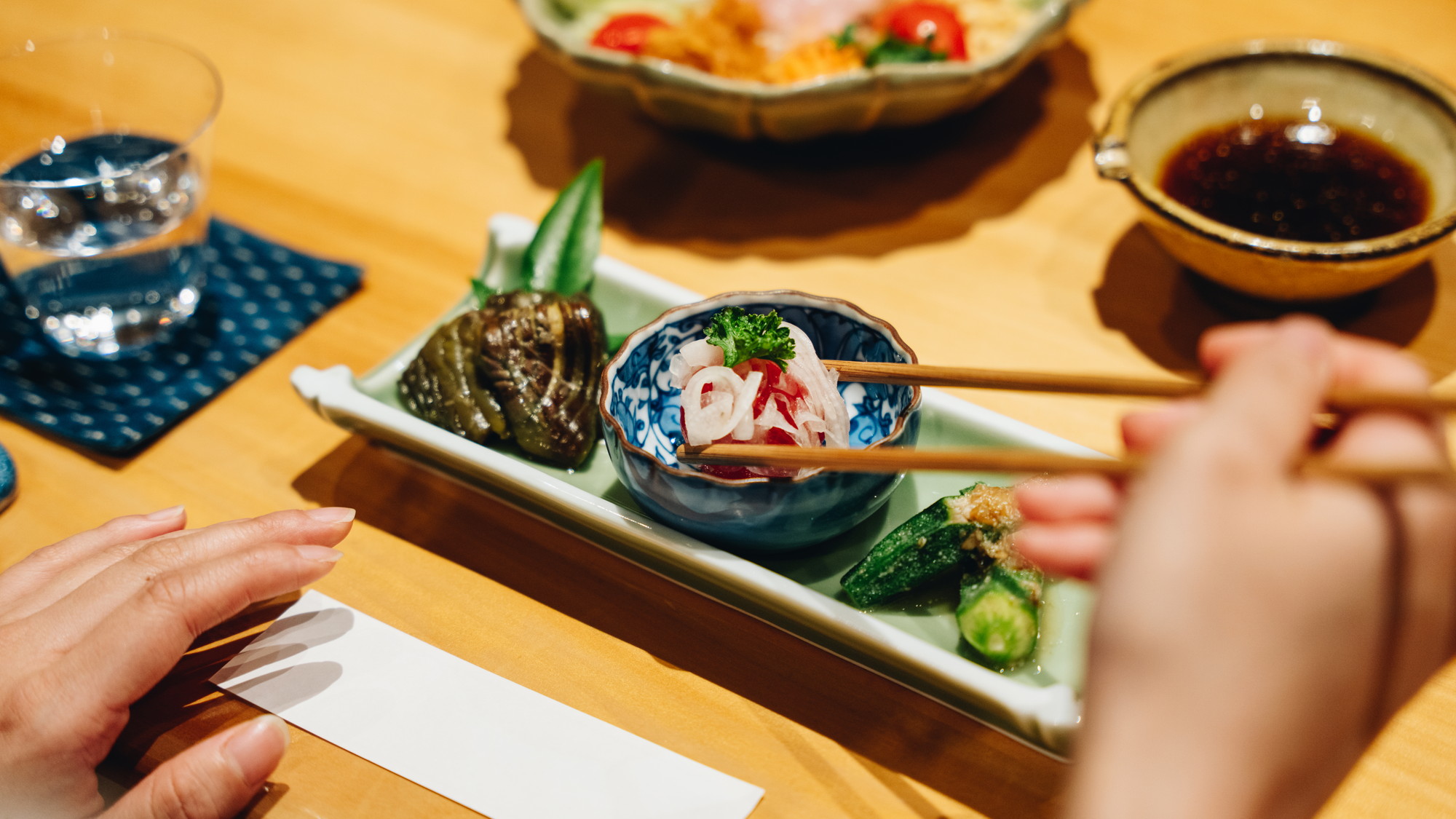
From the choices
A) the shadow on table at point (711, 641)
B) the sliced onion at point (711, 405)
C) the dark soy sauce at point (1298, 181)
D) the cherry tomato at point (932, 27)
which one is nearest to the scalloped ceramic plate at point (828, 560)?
the shadow on table at point (711, 641)

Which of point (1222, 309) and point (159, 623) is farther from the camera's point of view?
point (1222, 309)

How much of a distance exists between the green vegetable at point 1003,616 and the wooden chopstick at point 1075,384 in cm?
23

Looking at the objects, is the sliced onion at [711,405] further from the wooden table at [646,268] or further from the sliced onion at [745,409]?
the wooden table at [646,268]

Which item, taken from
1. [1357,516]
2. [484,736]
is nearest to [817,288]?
[484,736]

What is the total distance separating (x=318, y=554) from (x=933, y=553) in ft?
2.37

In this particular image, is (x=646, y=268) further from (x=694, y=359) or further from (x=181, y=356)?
(x=181, y=356)

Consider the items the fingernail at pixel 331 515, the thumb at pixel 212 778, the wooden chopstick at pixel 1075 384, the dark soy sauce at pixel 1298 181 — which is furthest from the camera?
the dark soy sauce at pixel 1298 181

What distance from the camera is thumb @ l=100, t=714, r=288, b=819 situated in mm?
946

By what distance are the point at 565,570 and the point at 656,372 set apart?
29 cm

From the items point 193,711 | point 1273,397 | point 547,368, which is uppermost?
point 1273,397

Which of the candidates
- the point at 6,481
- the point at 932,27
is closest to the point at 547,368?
the point at 6,481

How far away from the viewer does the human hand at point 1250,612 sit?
60 cm

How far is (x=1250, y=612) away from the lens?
24.0 inches

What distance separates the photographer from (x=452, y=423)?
1.32 m
